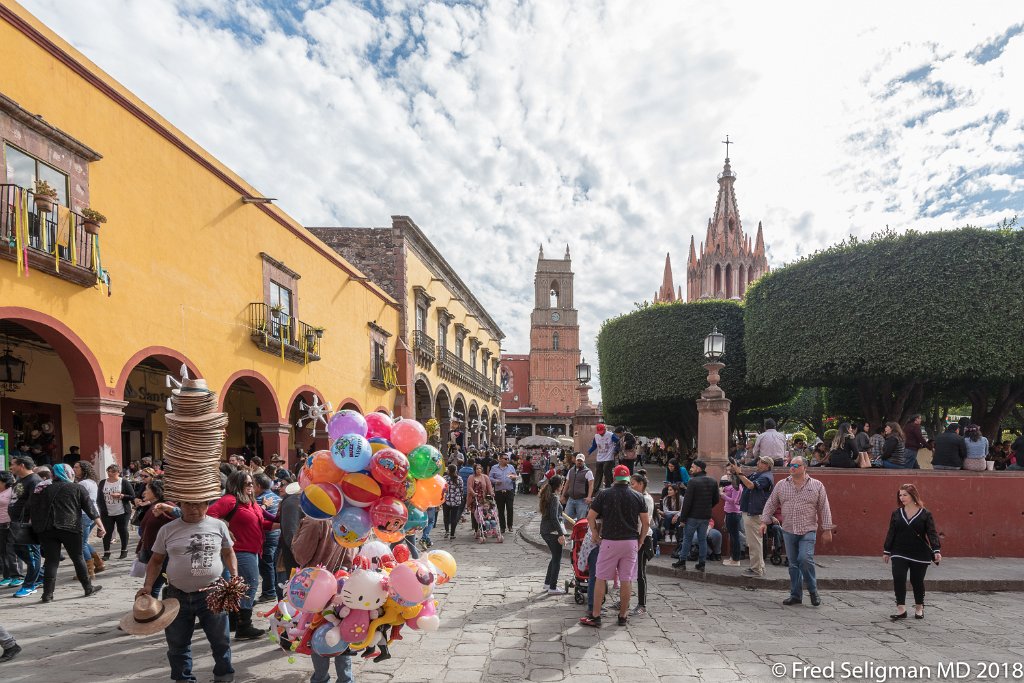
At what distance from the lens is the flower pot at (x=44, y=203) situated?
7.87 metres

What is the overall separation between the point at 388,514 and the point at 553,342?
67.5 metres

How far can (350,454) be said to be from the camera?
4.03 meters

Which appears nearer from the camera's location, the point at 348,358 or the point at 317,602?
the point at 317,602

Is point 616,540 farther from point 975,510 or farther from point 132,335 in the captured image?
point 132,335

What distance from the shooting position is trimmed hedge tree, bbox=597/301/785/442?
69.4 ft

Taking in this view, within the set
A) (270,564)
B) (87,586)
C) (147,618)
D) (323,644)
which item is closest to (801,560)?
(323,644)

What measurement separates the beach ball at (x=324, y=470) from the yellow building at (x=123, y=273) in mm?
6376


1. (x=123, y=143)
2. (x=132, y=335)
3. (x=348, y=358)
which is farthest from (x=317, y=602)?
(x=348, y=358)

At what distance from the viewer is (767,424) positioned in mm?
10219

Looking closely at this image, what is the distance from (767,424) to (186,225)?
11.7 meters

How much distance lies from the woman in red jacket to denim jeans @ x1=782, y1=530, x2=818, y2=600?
18.3 feet

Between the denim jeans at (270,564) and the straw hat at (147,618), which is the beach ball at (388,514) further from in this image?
the denim jeans at (270,564)

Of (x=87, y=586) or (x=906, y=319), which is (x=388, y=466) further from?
(x=906, y=319)

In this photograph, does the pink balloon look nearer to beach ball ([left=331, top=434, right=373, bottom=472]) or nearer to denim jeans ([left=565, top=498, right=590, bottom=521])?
beach ball ([left=331, top=434, right=373, bottom=472])
